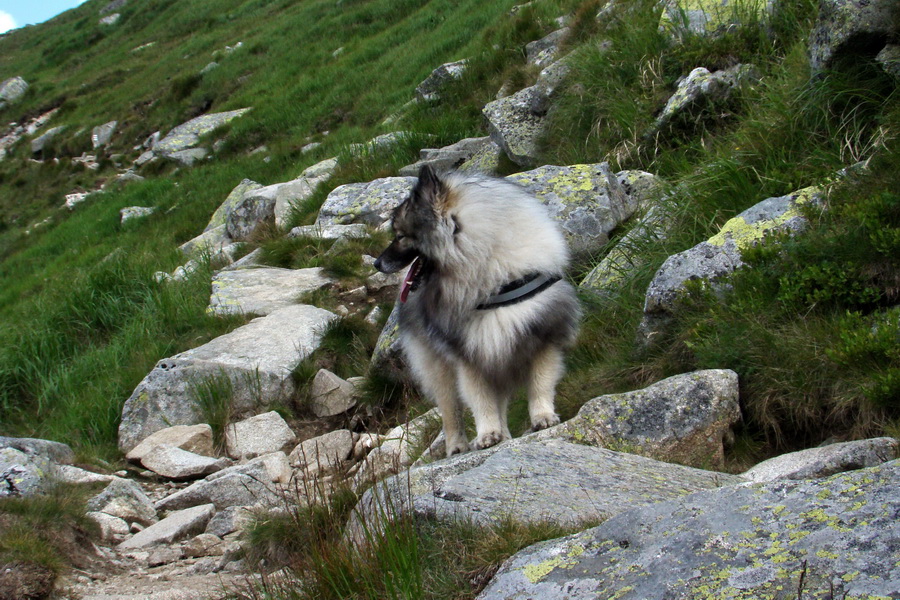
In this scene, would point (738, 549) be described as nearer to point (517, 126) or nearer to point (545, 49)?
point (517, 126)

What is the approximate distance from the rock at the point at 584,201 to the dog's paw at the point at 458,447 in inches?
92.5

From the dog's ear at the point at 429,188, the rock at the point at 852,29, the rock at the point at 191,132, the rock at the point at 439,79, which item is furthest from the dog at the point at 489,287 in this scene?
the rock at the point at 191,132

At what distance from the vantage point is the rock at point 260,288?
804cm

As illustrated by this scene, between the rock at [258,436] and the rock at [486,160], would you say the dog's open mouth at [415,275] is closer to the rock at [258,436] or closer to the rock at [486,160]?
the rock at [258,436]

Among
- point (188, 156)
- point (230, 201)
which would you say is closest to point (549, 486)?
point (230, 201)

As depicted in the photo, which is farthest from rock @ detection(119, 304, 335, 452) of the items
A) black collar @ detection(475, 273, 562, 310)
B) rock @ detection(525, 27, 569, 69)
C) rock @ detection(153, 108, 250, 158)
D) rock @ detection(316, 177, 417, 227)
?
rock @ detection(153, 108, 250, 158)

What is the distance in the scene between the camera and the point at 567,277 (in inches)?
218

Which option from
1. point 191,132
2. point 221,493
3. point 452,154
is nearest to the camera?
point 221,493

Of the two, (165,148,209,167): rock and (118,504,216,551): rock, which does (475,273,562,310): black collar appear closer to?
(118,504,216,551): rock

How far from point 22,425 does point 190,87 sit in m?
16.8

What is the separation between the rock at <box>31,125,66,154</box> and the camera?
24469 millimetres

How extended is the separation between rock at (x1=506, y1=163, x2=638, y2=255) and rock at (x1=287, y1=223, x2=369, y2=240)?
2.84 m

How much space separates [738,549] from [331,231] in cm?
782

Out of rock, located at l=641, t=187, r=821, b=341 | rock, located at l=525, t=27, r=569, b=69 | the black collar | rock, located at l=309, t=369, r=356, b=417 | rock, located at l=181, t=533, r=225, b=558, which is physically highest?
rock, located at l=525, t=27, r=569, b=69
